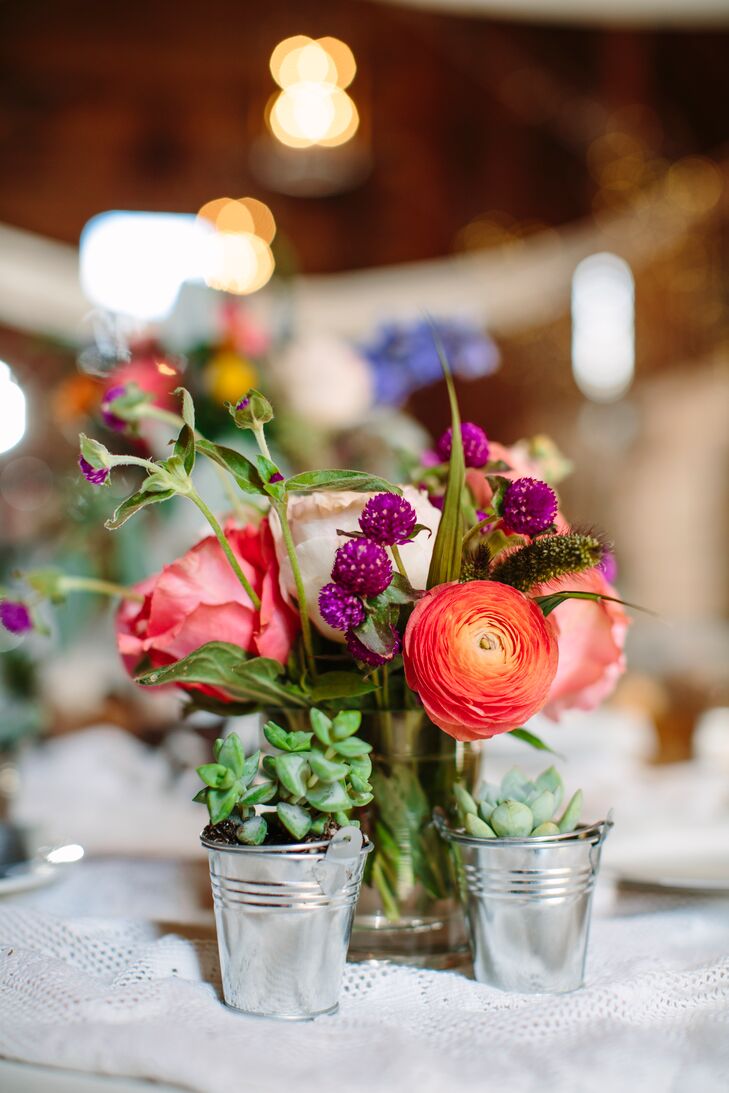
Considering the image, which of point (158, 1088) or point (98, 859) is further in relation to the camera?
point (98, 859)

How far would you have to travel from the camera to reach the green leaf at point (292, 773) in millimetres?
411

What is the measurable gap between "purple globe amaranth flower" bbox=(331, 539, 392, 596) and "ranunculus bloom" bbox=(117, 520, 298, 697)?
0.07 metres

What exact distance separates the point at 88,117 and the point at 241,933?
4278 mm

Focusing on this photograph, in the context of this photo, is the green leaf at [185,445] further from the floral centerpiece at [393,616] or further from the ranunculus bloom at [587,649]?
the ranunculus bloom at [587,649]

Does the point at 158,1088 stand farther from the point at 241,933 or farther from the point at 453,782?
the point at 453,782

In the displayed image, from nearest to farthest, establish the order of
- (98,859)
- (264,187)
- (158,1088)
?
(158,1088), (98,859), (264,187)

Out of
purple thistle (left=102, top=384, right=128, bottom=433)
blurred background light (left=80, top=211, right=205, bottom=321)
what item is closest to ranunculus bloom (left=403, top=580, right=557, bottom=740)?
purple thistle (left=102, top=384, right=128, bottom=433)

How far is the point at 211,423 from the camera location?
3.29ft

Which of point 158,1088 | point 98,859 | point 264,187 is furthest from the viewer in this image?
point 264,187

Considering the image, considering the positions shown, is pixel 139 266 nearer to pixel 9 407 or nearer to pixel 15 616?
pixel 9 407

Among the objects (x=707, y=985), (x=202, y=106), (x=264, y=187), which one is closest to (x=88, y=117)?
(x=202, y=106)

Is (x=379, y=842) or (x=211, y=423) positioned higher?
(x=211, y=423)

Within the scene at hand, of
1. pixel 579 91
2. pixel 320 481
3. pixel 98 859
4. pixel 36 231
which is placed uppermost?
pixel 579 91

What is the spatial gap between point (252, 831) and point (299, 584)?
10cm
